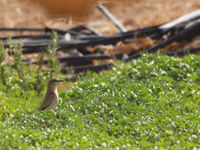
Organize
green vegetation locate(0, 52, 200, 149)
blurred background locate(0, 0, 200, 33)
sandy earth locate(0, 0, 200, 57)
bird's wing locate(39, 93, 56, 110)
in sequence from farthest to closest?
blurred background locate(0, 0, 200, 33) < sandy earth locate(0, 0, 200, 57) < bird's wing locate(39, 93, 56, 110) < green vegetation locate(0, 52, 200, 149)

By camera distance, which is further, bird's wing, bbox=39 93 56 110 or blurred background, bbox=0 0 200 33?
blurred background, bbox=0 0 200 33

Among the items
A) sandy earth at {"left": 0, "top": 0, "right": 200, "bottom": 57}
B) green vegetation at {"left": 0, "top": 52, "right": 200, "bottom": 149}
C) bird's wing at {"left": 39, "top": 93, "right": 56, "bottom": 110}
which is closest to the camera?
green vegetation at {"left": 0, "top": 52, "right": 200, "bottom": 149}

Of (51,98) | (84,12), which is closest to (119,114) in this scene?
(51,98)

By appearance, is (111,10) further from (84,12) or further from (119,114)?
(119,114)

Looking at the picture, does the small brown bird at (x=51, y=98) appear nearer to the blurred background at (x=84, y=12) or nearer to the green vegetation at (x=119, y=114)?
the green vegetation at (x=119, y=114)

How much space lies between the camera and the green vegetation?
5.49 meters

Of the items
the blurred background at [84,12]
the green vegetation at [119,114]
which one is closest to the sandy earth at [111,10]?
the blurred background at [84,12]

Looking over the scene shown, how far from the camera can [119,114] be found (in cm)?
645

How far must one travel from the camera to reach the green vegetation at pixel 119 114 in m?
5.49

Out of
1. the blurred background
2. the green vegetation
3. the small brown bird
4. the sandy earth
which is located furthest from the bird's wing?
the blurred background

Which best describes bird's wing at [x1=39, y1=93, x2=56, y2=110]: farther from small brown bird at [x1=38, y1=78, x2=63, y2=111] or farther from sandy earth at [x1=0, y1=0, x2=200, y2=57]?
sandy earth at [x1=0, y1=0, x2=200, y2=57]

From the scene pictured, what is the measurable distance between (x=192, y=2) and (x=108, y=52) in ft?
32.7

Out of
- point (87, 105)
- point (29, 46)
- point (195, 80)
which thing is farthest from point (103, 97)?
point (29, 46)

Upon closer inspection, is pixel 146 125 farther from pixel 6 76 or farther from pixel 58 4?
pixel 58 4
